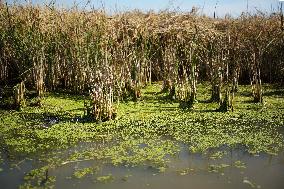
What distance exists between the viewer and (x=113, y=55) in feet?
25.6

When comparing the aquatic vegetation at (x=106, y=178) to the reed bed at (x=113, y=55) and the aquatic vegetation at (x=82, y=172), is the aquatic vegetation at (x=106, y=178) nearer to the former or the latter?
the aquatic vegetation at (x=82, y=172)

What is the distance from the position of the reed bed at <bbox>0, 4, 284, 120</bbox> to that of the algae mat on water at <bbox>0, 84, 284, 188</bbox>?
347 mm

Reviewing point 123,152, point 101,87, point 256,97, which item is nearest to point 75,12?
point 101,87

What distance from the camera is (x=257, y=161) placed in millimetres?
4809

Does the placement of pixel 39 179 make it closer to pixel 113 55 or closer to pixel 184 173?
pixel 184 173

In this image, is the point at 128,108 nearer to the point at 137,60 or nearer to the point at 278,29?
the point at 137,60

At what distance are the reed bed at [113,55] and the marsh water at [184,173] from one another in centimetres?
219

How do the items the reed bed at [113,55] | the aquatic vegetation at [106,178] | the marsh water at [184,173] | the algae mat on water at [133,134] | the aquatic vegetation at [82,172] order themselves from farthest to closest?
1. the reed bed at [113,55]
2. the algae mat on water at [133,134]
3. the aquatic vegetation at [82,172]
4. the aquatic vegetation at [106,178]
5. the marsh water at [184,173]

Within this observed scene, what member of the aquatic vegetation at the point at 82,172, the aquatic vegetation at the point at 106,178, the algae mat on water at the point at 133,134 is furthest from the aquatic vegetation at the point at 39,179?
the aquatic vegetation at the point at 106,178

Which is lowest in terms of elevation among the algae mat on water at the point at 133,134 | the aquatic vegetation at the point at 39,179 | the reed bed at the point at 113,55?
the aquatic vegetation at the point at 39,179

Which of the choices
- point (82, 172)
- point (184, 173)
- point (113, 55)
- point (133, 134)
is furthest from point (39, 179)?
point (113, 55)

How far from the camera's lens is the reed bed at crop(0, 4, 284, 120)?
789 centimetres

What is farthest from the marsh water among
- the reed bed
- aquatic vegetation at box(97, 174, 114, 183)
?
the reed bed

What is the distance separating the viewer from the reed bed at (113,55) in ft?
25.9
